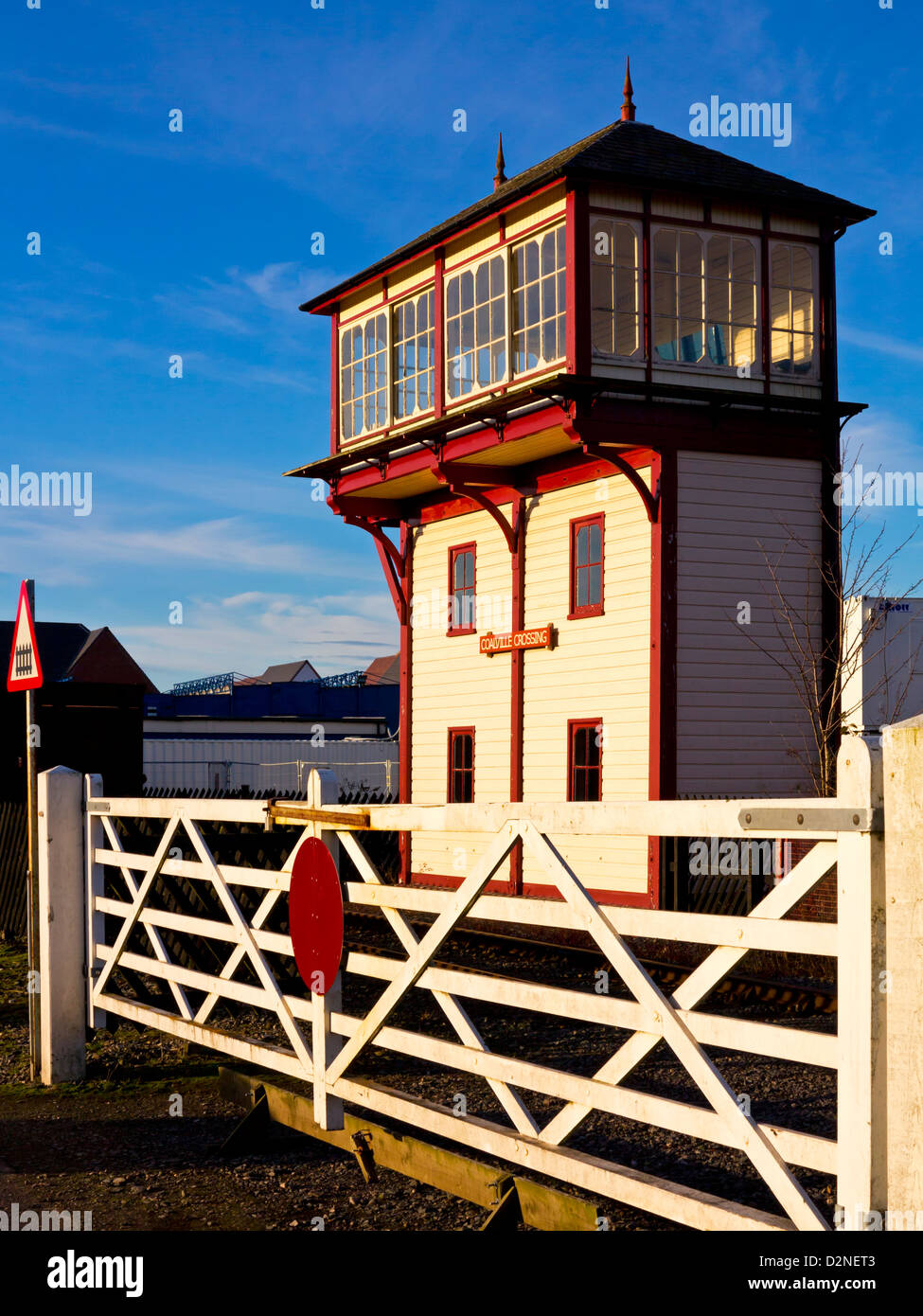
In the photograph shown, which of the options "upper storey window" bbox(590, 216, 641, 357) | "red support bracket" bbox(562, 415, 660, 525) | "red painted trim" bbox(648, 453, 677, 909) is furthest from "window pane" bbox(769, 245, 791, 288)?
"red support bracket" bbox(562, 415, 660, 525)

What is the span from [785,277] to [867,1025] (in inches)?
743

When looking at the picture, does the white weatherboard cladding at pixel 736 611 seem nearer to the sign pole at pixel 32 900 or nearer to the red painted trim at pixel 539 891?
the red painted trim at pixel 539 891

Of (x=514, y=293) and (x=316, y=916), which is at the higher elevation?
(x=514, y=293)

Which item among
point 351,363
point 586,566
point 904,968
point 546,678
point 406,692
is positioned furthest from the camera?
point 406,692

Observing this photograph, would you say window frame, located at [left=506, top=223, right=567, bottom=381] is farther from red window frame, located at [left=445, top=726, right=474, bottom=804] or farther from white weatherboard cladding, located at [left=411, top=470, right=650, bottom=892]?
red window frame, located at [left=445, top=726, right=474, bottom=804]

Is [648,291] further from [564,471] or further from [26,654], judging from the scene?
[26,654]

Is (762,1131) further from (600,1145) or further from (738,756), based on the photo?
(738,756)

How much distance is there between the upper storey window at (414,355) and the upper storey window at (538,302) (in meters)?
2.14

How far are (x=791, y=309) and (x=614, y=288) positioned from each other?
121 inches

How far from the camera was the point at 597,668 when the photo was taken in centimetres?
2011

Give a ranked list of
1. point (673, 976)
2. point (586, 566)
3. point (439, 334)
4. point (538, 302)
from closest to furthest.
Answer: point (673, 976), point (538, 302), point (586, 566), point (439, 334)

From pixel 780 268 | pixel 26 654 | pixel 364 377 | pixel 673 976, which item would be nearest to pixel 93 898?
pixel 26 654

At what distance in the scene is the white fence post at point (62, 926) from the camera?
8.23 m
